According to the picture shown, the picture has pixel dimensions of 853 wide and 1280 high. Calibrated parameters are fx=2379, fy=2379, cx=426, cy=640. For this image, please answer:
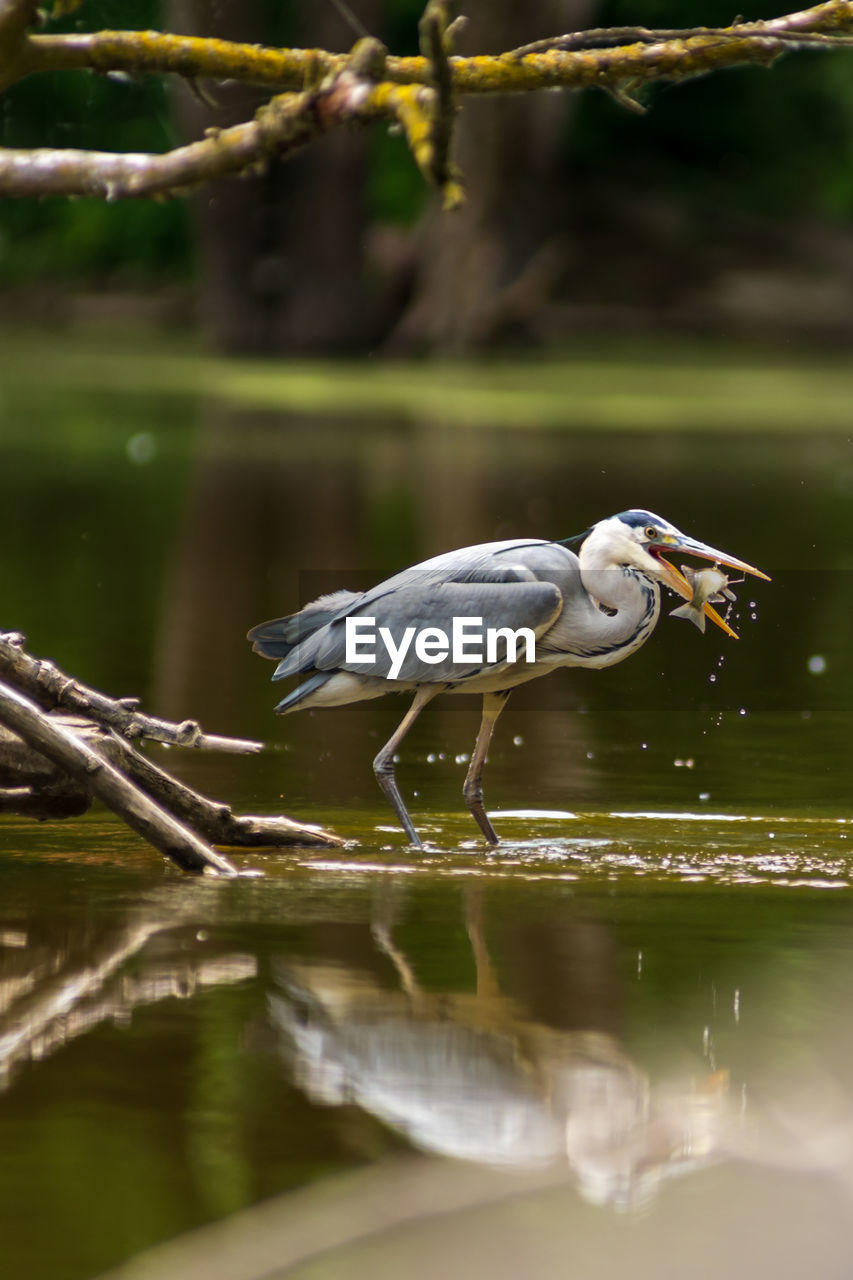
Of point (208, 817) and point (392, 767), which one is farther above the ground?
point (392, 767)

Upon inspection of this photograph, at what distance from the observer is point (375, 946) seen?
522 centimetres

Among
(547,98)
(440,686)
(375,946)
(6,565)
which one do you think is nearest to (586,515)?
(6,565)

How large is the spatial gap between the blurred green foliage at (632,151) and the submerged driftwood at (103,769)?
Answer: 33642 mm

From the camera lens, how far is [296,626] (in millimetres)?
6449

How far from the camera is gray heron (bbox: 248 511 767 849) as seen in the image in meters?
6.07

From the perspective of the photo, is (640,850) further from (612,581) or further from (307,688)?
(307,688)

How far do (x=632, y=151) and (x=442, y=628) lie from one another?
36.3 meters

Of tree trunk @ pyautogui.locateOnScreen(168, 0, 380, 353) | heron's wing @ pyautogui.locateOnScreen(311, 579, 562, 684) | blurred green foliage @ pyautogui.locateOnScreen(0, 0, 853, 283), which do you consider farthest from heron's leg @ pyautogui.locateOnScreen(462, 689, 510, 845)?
blurred green foliage @ pyautogui.locateOnScreen(0, 0, 853, 283)

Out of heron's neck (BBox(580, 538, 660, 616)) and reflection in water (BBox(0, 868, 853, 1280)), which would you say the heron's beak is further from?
reflection in water (BBox(0, 868, 853, 1280))

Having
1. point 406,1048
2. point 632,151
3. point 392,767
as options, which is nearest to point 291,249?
point 632,151

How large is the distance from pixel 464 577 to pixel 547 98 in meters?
25.5

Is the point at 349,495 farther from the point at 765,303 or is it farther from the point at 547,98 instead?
the point at 765,303

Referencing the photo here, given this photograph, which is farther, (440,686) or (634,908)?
(440,686)

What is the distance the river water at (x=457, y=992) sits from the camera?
11.9 ft
